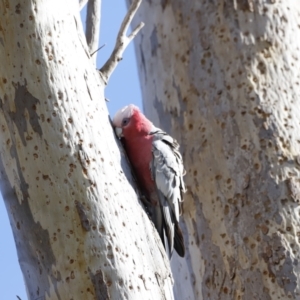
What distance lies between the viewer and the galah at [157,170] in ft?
6.26

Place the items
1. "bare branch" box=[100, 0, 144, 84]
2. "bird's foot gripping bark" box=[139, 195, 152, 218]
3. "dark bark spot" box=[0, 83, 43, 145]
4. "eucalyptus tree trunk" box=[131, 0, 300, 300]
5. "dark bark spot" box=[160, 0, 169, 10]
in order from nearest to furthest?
"dark bark spot" box=[0, 83, 43, 145]
"bird's foot gripping bark" box=[139, 195, 152, 218]
"bare branch" box=[100, 0, 144, 84]
"eucalyptus tree trunk" box=[131, 0, 300, 300]
"dark bark spot" box=[160, 0, 169, 10]

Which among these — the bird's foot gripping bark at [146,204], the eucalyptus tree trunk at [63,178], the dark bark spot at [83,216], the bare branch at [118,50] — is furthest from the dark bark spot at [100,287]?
the bare branch at [118,50]

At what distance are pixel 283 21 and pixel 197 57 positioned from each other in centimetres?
31

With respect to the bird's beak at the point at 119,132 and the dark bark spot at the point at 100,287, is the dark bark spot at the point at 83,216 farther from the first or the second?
the bird's beak at the point at 119,132

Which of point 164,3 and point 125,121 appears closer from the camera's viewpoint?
point 125,121

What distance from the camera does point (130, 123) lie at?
2064mm

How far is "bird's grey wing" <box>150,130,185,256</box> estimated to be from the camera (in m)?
1.97

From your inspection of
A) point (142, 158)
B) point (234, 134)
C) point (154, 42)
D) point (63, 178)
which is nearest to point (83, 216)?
point (63, 178)

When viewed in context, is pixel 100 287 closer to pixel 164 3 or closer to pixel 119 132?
pixel 119 132

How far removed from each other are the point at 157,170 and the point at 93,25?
431mm

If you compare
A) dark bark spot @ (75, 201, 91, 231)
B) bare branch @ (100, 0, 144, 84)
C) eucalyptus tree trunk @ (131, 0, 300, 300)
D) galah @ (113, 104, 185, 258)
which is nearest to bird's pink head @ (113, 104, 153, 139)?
galah @ (113, 104, 185, 258)

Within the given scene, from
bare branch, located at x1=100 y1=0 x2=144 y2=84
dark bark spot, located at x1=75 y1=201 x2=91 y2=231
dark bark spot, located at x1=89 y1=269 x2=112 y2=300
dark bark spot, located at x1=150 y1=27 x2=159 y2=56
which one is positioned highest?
dark bark spot, located at x1=150 y1=27 x2=159 y2=56

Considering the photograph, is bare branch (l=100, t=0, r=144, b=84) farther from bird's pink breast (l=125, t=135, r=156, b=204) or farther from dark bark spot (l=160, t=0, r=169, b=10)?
dark bark spot (l=160, t=0, r=169, b=10)

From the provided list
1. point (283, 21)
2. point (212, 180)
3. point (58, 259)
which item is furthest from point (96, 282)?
point (283, 21)
